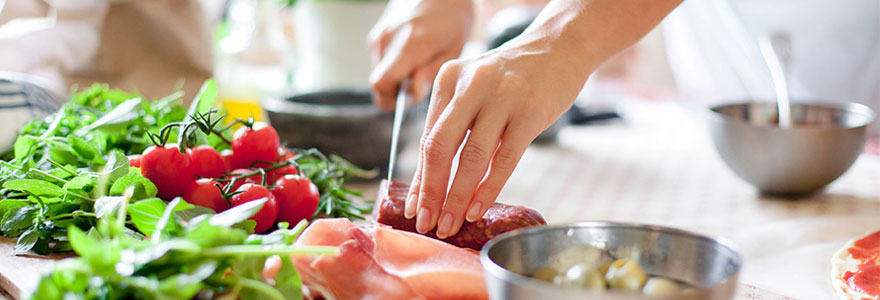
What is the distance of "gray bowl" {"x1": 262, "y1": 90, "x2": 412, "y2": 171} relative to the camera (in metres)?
1.63

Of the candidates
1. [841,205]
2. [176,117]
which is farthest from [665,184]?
Answer: [176,117]

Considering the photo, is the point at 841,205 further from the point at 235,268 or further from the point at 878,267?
the point at 235,268

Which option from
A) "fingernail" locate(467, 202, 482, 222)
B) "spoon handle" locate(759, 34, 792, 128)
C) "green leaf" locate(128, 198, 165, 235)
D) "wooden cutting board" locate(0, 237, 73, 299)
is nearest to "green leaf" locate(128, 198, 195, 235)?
"green leaf" locate(128, 198, 165, 235)

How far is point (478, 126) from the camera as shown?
41.4 inches

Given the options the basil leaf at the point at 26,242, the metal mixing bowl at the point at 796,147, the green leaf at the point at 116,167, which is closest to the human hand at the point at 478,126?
the green leaf at the point at 116,167

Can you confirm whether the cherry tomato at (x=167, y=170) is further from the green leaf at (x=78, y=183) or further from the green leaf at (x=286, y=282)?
the green leaf at (x=286, y=282)

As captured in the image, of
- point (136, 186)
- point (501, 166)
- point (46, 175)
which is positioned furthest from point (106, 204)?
point (501, 166)

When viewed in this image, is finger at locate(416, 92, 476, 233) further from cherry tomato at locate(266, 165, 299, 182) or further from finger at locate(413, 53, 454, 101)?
finger at locate(413, 53, 454, 101)

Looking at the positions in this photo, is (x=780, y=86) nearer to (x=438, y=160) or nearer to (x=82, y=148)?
(x=438, y=160)

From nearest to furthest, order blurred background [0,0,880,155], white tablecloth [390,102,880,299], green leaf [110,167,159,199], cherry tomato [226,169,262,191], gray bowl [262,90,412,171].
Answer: green leaf [110,167,159,199] → cherry tomato [226,169,262,191] → white tablecloth [390,102,880,299] → gray bowl [262,90,412,171] → blurred background [0,0,880,155]

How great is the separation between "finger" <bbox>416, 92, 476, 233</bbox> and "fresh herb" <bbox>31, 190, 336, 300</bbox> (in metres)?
A: 0.24

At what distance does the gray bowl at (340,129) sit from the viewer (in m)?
1.63

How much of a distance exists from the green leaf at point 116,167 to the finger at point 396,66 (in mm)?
692

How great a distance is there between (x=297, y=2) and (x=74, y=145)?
4.89 feet
